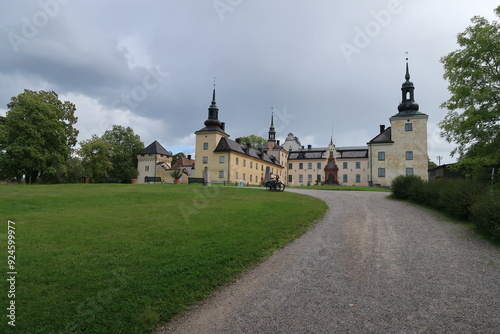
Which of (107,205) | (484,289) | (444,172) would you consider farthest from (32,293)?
(444,172)

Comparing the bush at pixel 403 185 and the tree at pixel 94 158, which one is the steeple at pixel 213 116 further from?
the bush at pixel 403 185

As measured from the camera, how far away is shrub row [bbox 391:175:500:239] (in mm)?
8742

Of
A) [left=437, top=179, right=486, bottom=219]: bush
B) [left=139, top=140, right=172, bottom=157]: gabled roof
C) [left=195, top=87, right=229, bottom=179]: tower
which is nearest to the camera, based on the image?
[left=437, top=179, right=486, bottom=219]: bush

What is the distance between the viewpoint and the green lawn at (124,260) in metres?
4.09

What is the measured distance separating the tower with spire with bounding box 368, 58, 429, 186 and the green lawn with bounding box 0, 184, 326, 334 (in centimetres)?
3780

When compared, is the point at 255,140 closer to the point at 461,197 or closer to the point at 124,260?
the point at 461,197

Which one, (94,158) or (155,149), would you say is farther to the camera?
(155,149)

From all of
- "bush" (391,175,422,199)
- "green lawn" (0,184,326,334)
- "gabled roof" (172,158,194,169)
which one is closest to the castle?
"gabled roof" (172,158,194,169)

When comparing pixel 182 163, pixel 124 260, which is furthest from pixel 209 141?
pixel 124 260

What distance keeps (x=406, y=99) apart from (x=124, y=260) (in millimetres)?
48535

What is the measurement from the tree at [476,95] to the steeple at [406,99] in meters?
27.8

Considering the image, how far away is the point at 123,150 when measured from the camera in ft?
197

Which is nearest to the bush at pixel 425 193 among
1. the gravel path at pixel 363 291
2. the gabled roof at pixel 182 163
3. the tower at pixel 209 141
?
the gravel path at pixel 363 291

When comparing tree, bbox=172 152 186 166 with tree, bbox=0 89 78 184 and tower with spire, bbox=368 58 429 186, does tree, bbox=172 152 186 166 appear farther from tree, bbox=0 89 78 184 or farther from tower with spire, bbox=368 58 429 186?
tower with spire, bbox=368 58 429 186
